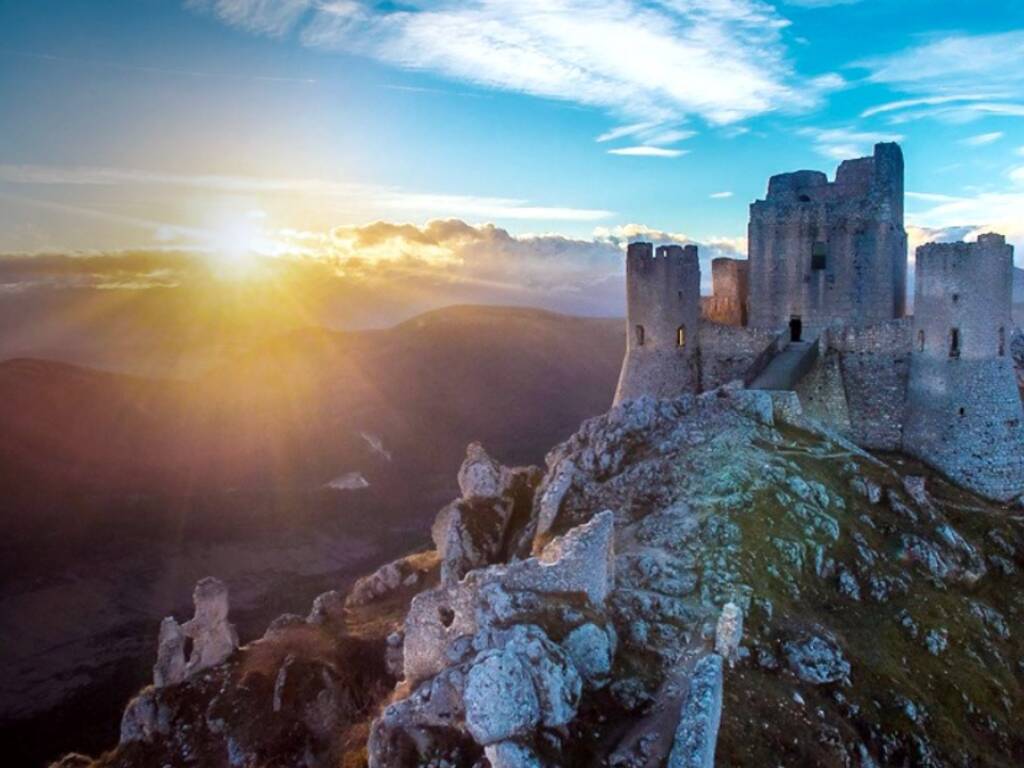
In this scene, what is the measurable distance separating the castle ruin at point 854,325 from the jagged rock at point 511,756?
27998 millimetres

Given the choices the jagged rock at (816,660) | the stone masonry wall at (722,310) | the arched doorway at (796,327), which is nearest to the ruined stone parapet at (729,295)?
the stone masonry wall at (722,310)

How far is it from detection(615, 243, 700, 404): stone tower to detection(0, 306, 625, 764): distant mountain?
126ft

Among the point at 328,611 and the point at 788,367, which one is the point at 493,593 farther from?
the point at 788,367

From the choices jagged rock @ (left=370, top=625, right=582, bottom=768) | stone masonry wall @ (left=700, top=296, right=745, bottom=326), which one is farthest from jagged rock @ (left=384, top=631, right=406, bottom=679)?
stone masonry wall @ (left=700, top=296, right=745, bottom=326)

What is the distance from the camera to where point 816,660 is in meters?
27.7

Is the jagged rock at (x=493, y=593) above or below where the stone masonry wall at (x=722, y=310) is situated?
below

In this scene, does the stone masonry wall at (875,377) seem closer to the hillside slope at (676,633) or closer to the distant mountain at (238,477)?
the hillside slope at (676,633)

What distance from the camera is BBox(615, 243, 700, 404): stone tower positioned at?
165ft

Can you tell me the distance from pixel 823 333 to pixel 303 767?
3423cm

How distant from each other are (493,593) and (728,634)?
740 cm

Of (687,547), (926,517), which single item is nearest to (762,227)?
(926,517)

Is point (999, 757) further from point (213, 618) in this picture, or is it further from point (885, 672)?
point (213, 618)

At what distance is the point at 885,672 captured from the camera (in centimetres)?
2869

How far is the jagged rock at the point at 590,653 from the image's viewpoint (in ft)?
81.0
